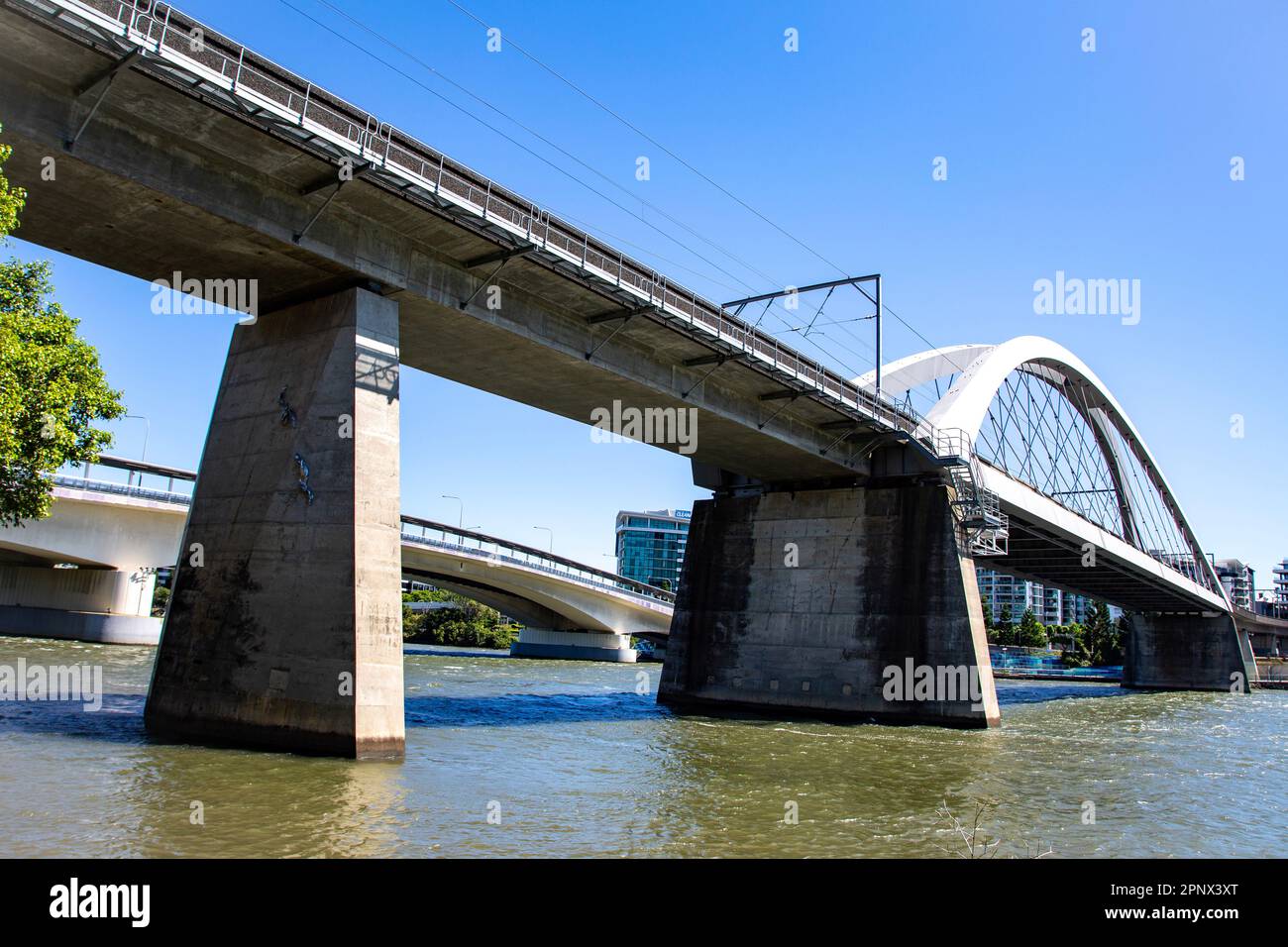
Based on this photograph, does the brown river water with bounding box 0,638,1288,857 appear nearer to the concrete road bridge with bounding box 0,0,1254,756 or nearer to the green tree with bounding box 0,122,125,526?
the concrete road bridge with bounding box 0,0,1254,756

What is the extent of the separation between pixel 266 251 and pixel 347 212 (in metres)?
1.99

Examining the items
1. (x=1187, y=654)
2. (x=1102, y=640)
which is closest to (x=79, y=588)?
(x=1187, y=654)

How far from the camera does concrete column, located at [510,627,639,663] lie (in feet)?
289

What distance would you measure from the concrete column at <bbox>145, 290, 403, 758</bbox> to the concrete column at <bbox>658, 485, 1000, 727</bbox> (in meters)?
22.4

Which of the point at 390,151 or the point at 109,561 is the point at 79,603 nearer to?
the point at 109,561

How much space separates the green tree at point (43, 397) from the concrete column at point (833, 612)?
25.7m

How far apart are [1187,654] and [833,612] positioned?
220 feet

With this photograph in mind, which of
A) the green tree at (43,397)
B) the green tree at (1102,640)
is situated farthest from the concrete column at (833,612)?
the green tree at (1102,640)

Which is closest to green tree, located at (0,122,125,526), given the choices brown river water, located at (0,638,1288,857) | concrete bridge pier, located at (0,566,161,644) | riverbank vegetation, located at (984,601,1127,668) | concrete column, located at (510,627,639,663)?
brown river water, located at (0,638,1288,857)

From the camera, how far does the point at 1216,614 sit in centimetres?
8631

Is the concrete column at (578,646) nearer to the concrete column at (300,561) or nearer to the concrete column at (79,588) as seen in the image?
the concrete column at (79,588)

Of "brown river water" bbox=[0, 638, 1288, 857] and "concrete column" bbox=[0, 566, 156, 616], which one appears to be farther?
"concrete column" bbox=[0, 566, 156, 616]

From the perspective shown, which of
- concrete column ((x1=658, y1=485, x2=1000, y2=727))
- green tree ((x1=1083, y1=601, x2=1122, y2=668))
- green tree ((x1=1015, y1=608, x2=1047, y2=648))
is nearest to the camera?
concrete column ((x1=658, y1=485, x2=1000, y2=727))

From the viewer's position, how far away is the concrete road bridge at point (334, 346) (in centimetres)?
1686
